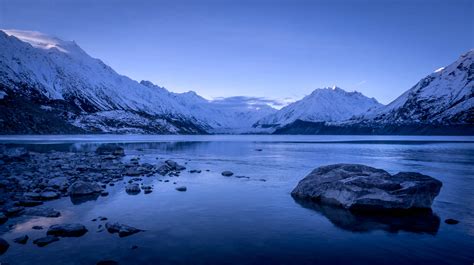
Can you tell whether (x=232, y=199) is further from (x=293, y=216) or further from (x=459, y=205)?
(x=459, y=205)

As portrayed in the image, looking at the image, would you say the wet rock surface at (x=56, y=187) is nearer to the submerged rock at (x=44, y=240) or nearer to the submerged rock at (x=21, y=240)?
the submerged rock at (x=44, y=240)

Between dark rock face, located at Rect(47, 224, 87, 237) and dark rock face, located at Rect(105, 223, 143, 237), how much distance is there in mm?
1273

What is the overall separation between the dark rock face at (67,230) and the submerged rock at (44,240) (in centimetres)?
81

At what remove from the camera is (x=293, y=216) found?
22.9 meters

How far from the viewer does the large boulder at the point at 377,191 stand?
2361 centimetres

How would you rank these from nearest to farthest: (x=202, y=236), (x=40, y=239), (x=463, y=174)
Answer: (x=40, y=239) → (x=202, y=236) → (x=463, y=174)

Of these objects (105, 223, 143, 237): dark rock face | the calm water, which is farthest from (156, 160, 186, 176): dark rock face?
(105, 223, 143, 237): dark rock face

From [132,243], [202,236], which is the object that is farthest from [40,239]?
[202,236]

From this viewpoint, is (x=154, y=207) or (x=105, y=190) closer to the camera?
(x=154, y=207)

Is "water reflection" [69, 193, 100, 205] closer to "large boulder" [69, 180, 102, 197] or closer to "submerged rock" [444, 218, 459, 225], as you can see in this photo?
"large boulder" [69, 180, 102, 197]

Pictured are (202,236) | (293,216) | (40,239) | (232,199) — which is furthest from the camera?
(232,199)

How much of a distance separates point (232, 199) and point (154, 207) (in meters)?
6.53

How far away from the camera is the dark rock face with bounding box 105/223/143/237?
1830cm

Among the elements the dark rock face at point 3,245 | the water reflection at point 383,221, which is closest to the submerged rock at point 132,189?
the dark rock face at point 3,245
